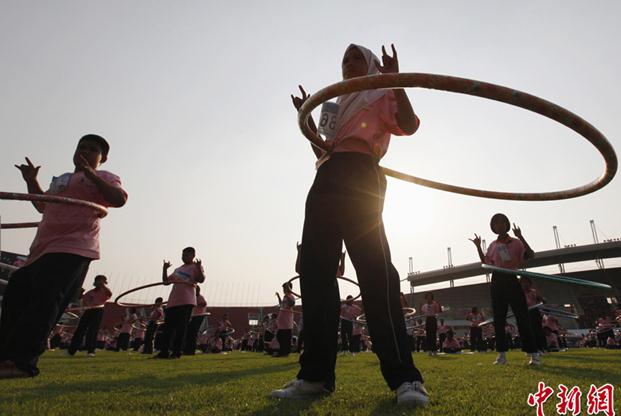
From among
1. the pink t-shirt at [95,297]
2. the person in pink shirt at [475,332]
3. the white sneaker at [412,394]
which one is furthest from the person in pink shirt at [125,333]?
the white sneaker at [412,394]

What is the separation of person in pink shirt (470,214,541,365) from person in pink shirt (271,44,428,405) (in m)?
5.89

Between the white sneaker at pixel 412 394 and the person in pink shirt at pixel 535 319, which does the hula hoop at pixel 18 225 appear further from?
the person in pink shirt at pixel 535 319

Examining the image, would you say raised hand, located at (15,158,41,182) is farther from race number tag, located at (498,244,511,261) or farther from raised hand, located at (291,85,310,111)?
race number tag, located at (498,244,511,261)

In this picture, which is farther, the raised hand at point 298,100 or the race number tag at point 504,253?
the race number tag at point 504,253

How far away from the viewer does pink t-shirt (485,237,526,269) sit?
8.73 meters

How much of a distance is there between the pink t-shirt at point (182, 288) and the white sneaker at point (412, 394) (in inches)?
382

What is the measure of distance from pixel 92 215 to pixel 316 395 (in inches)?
135

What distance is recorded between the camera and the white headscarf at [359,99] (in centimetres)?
403

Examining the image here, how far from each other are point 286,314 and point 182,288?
247 inches

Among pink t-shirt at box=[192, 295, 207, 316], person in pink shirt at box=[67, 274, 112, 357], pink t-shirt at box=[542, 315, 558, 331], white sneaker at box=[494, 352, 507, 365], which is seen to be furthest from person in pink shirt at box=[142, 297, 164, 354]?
pink t-shirt at box=[542, 315, 558, 331]

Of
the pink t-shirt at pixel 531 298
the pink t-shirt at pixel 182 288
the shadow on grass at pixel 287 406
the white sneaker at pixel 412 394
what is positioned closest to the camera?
the shadow on grass at pixel 287 406

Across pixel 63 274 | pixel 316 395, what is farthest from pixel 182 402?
pixel 63 274

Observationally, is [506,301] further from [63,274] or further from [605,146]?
[63,274]

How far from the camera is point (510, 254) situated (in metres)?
8.74
